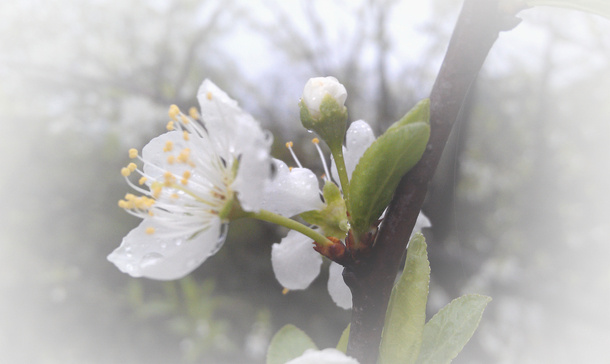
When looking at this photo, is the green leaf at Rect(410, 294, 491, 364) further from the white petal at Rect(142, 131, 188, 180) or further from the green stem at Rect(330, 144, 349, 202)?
the white petal at Rect(142, 131, 188, 180)

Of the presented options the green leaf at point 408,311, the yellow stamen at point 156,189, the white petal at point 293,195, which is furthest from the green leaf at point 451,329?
the yellow stamen at point 156,189

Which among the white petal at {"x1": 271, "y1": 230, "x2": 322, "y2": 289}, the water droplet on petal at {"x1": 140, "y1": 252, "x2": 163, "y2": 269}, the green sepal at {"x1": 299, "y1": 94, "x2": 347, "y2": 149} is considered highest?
the green sepal at {"x1": 299, "y1": 94, "x2": 347, "y2": 149}

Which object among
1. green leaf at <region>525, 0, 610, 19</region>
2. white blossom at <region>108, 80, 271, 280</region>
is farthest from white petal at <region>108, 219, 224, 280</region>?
green leaf at <region>525, 0, 610, 19</region>

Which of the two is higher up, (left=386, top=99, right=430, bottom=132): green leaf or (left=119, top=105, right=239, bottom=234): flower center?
(left=386, top=99, right=430, bottom=132): green leaf

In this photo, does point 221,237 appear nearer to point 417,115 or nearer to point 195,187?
point 195,187

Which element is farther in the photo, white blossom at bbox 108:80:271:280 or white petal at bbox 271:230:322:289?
white petal at bbox 271:230:322:289

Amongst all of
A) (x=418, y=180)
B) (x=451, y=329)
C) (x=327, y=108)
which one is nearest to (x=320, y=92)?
(x=327, y=108)

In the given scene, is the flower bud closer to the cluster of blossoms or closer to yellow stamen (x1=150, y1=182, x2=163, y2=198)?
the cluster of blossoms

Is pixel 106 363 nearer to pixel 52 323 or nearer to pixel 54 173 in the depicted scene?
pixel 52 323
